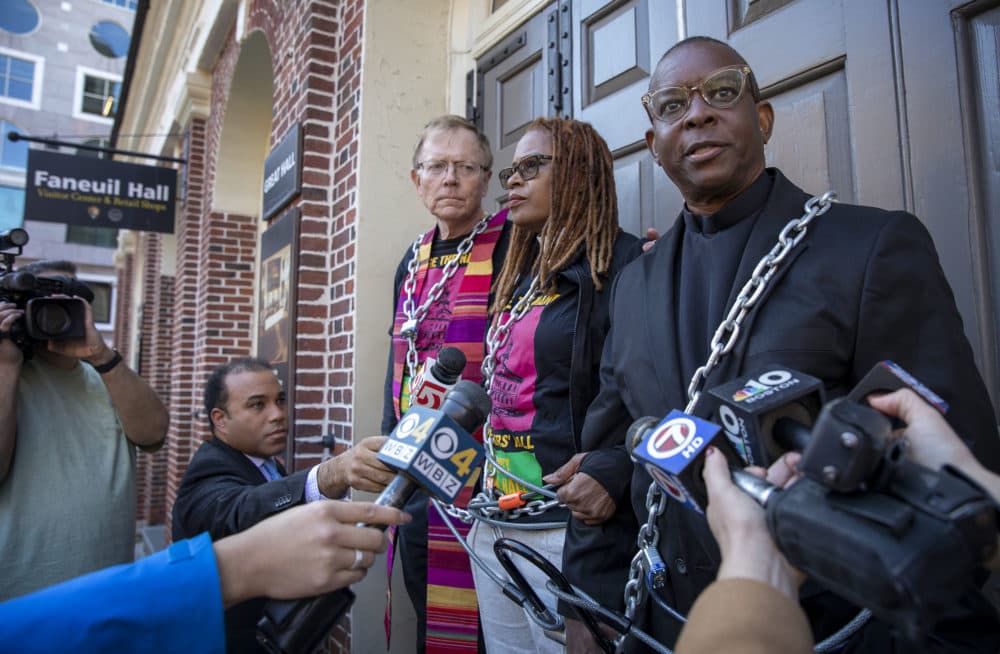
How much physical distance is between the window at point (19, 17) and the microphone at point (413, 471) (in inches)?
1151

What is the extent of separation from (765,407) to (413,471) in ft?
1.77

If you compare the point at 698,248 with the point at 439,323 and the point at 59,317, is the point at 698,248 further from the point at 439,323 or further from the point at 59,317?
the point at 59,317

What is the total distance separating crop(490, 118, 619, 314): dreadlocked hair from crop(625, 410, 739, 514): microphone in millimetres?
1002

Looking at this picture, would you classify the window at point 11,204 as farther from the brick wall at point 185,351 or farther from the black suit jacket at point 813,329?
the black suit jacket at point 813,329

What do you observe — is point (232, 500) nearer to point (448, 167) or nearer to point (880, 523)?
point (448, 167)

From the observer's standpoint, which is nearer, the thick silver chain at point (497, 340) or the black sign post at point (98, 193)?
the thick silver chain at point (497, 340)

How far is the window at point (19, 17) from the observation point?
2217 cm

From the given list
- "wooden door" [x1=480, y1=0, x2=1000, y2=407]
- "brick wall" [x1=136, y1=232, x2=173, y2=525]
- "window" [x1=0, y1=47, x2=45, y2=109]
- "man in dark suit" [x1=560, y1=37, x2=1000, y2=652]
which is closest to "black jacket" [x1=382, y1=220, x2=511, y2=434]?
"wooden door" [x1=480, y1=0, x2=1000, y2=407]

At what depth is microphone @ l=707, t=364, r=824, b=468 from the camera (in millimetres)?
853

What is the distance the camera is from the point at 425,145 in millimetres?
2650

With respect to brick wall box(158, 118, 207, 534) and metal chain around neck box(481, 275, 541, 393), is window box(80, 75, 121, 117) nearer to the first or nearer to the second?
brick wall box(158, 118, 207, 534)

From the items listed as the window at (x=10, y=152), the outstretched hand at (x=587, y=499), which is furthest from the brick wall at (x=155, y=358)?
the window at (x=10, y=152)

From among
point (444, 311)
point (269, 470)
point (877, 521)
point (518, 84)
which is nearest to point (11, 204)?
point (518, 84)

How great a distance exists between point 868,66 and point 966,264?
23.5 inches
